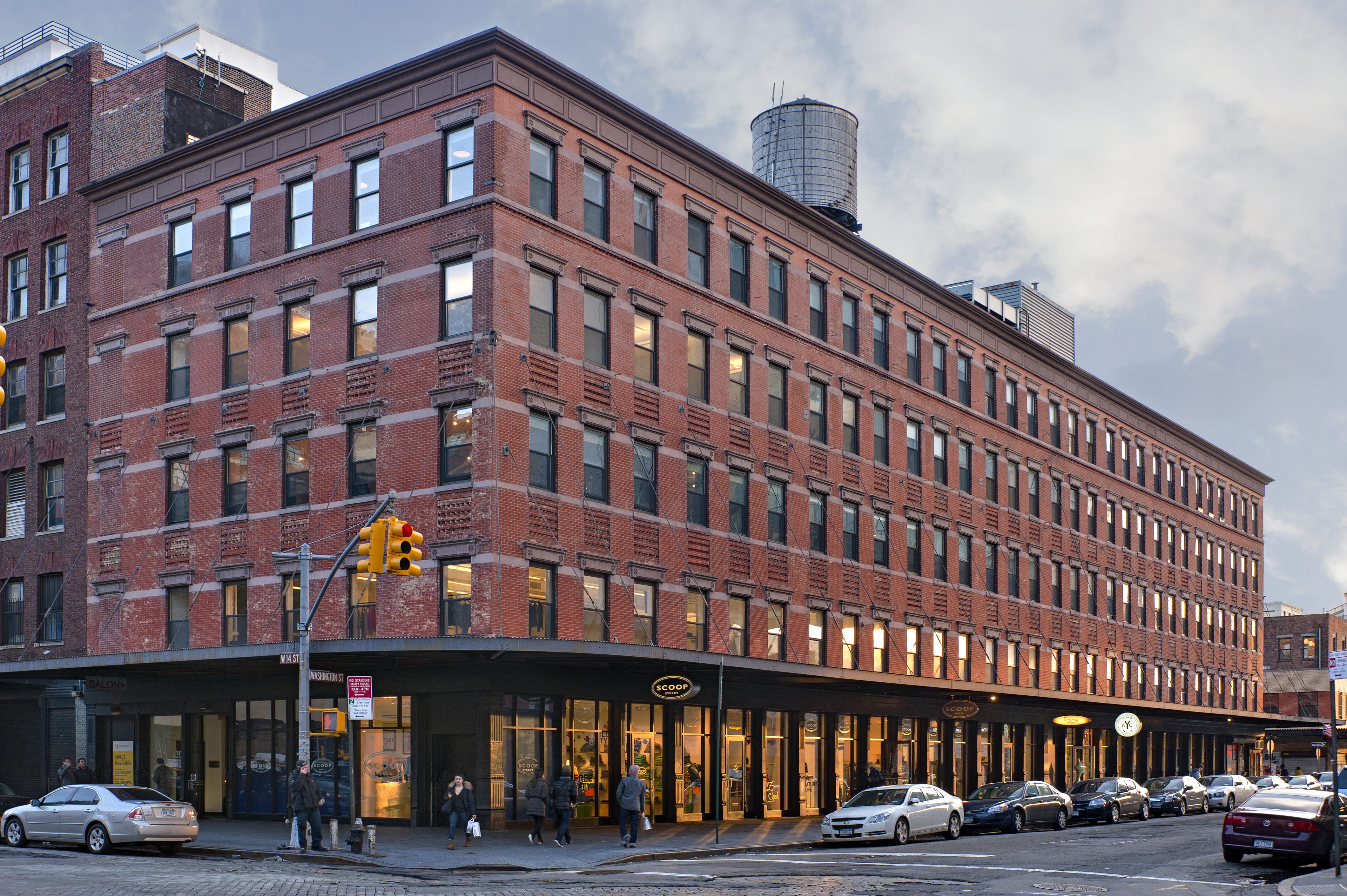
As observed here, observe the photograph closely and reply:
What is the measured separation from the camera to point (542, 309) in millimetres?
34219

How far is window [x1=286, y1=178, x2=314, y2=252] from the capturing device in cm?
3681

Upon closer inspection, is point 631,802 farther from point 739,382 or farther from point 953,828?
point 739,382

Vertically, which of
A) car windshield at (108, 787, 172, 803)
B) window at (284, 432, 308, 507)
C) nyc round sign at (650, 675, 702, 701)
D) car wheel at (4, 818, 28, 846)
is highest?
window at (284, 432, 308, 507)

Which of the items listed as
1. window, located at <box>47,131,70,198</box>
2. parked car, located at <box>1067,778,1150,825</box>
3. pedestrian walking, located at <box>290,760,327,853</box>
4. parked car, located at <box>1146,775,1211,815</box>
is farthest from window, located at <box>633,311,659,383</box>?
parked car, located at <box>1146,775,1211,815</box>

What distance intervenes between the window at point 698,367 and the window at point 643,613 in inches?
215

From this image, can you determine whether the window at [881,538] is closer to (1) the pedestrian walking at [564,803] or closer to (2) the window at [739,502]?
(2) the window at [739,502]

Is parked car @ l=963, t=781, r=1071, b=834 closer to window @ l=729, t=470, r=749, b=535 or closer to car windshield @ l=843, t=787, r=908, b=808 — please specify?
car windshield @ l=843, t=787, r=908, b=808

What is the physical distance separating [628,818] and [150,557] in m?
16.3

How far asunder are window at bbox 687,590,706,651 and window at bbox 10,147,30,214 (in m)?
23.7

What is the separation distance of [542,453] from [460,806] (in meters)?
8.42

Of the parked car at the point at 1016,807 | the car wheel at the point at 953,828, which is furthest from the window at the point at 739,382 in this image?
the car wheel at the point at 953,828

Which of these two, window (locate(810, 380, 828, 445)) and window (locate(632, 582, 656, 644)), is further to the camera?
window (locate(810, 380, 828, 445))

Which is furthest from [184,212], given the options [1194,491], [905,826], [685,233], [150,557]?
[1194,491]

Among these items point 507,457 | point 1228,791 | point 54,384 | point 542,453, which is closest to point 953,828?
point 542,453
